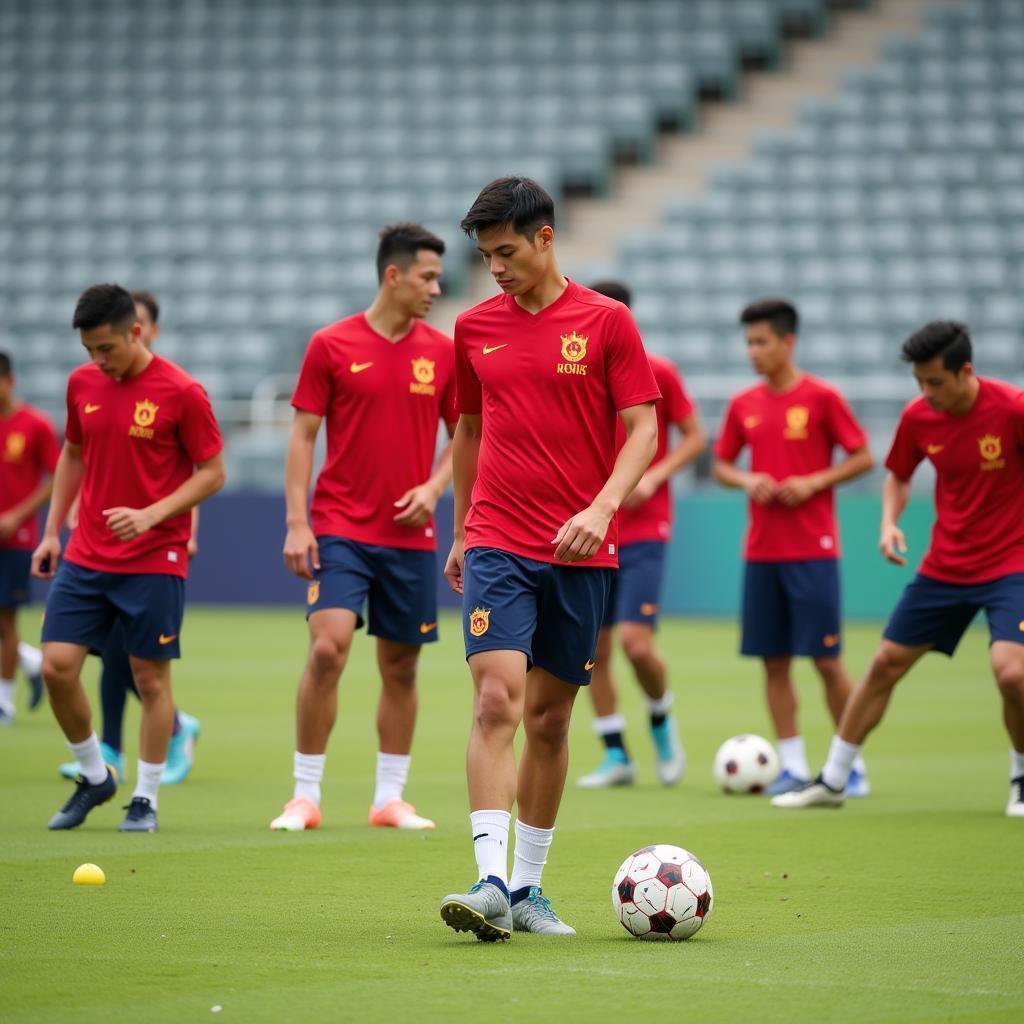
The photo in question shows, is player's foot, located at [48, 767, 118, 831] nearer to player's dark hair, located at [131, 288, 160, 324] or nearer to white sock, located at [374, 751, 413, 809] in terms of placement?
white sock, located at [374, 751, 413, 809]

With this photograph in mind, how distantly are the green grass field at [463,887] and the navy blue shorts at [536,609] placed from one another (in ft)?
2.97

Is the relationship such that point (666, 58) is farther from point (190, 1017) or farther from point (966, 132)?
point (190, 1017)

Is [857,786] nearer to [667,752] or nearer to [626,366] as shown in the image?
[667,752]

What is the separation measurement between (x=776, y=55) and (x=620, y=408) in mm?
24029

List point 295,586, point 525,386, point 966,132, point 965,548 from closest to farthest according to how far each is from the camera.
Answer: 1. point 525,386
2. point 965,548
3. point 295,586
4. point 966,132

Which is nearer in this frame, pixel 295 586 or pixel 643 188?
pixel 295 586

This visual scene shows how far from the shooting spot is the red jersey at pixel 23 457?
42.9ft

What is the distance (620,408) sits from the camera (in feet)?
19.1

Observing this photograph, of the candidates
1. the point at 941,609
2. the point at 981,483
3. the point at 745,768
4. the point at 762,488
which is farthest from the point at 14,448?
the point at 981,483

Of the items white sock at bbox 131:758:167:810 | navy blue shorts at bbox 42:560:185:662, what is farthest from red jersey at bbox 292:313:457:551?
white sock at bbox 131:758:167:810

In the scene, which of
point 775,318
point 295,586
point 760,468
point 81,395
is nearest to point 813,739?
point 760,468

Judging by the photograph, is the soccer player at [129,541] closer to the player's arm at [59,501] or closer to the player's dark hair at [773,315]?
the player's arm at [59,501]

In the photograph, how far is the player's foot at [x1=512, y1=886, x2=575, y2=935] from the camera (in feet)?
18.8

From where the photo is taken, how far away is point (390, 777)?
838cm
